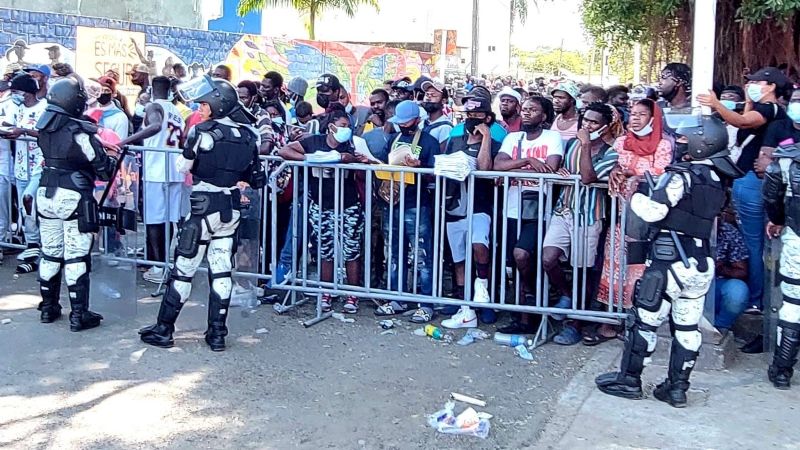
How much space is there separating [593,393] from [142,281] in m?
4.65

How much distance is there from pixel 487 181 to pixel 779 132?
2139 mm

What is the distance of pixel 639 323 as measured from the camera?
17.4ft

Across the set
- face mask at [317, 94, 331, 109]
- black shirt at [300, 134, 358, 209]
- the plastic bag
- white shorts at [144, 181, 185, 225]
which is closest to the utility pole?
face mask at [317, 94, 331, 109]

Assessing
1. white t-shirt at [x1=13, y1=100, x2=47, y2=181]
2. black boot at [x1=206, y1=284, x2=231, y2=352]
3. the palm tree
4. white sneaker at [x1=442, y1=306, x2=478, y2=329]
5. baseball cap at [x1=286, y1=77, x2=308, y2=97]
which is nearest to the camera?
black boot at [x1=206, y1=284, x2=231, y2=352]

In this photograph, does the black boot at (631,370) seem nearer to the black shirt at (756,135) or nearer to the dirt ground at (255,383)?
the dirt ground at (255,383)

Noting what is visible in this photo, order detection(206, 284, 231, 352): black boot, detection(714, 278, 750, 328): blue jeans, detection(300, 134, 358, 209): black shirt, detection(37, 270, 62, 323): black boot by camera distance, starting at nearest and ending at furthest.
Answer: detection(206, 284, 231, 352): black boot < detection(714, 278, 750, 328): blue jeans < detection(37, 270, 62, 323): black boot < detection(300, 134, 358, 209): black shirt

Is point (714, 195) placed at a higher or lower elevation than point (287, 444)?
higher

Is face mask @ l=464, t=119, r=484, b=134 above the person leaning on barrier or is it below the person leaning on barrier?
above

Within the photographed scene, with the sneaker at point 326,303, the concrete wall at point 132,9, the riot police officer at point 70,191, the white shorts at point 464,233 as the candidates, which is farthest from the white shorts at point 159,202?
the concrete wall at point 132,9

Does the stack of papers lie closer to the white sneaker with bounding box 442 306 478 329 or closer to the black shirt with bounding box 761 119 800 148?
the white sneaker with bounding box 442 306 478 329

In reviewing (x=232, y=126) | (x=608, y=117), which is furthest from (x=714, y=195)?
(x=232, y=126)

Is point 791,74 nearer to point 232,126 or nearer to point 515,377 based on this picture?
point 515,377

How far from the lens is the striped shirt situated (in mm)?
6184

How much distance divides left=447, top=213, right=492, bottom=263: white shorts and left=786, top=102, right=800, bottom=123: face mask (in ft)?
7.38
